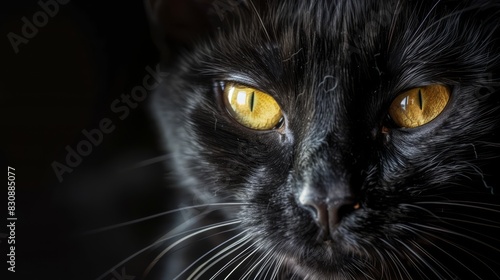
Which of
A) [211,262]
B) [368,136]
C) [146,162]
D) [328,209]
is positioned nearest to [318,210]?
[328,209]

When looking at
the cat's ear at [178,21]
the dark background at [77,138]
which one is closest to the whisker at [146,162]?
the dark background at [77,138]

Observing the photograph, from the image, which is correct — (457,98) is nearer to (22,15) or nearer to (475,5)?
(475,5)

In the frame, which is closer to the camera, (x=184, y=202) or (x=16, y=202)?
(x=16, y=202)

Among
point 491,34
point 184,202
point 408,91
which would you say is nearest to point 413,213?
point 408,91

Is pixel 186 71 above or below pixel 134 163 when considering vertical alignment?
above

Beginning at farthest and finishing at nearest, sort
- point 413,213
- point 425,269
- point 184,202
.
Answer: point 184,202, point 425,269, point 413,213

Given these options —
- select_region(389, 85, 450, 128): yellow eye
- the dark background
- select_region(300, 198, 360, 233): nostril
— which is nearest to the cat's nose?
select_region(300, 198, 360, 233): nostril

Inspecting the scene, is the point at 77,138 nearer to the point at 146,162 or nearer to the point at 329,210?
the point at 146,162
